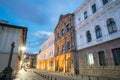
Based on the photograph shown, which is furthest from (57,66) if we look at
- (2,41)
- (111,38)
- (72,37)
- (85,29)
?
(111,38)

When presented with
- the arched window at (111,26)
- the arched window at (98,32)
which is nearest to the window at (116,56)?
the arched window at (111,26)

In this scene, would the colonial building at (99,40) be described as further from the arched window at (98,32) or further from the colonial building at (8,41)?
the colonial building at (8,41)

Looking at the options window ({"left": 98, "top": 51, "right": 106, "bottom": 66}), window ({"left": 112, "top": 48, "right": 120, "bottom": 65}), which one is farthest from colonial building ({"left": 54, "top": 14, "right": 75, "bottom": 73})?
window ({"left": 112, "top": 48, "right": 120, "bottom": 65})

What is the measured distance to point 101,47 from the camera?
1414cm

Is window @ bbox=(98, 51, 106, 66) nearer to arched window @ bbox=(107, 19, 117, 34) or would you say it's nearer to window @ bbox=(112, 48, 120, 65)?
window @ bbox=(112, 48, 120, 65)

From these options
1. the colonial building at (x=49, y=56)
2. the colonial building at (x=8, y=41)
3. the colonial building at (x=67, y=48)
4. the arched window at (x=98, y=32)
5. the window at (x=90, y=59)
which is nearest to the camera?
the arched window at (x=98, y=32)

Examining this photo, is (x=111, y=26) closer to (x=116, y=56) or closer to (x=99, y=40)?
(x=99, y=40)

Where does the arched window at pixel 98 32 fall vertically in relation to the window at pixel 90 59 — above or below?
above

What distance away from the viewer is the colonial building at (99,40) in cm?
1236

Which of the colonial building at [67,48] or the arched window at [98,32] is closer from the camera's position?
the arched window at [98,32]

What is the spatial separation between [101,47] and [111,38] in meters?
1.97

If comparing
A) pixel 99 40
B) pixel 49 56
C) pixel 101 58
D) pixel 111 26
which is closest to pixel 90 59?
pixel 101 58

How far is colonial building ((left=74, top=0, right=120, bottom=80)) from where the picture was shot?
12.4 metres

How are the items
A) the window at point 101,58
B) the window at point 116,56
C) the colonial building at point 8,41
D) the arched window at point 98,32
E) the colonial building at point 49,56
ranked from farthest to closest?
the colonial building at point 49,56
the colonial building at point 8,41
the arched window at point 98,32
the window at point 101,58
the window at point 116,56
